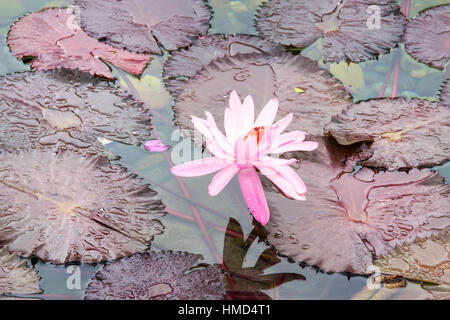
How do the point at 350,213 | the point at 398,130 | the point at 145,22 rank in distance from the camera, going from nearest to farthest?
the point at 350,213 → the point at 398,130 → the point at 145,22

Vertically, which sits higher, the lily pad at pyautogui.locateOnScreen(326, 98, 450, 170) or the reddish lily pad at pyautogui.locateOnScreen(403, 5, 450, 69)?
the reddish lily pad at pyautogui.locateOnScreen(403, 5, 450, 69)

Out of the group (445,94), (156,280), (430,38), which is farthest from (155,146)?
(430,38)

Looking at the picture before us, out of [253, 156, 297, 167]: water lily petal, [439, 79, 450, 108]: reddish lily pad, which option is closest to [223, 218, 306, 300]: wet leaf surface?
[253, 156, 297, 167]: water lily petal

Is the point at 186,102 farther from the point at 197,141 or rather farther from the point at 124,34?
the point at 124,34

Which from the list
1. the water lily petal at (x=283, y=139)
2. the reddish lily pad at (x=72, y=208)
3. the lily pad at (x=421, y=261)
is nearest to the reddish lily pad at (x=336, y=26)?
the water lily petal at (x=283, y=139)

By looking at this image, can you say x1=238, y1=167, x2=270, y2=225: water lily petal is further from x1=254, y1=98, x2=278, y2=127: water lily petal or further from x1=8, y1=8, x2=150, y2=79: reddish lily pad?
x1=8, y1=8, x2=150, y2=79: reddish lily pad

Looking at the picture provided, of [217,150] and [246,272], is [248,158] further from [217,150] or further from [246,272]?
[246,272]
